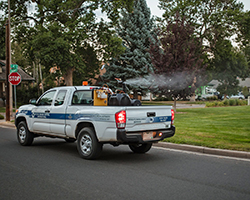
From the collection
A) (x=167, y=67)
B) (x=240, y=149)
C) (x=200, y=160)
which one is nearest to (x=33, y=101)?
(x=200, y=160)

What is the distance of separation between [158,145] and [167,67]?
10.7 meters

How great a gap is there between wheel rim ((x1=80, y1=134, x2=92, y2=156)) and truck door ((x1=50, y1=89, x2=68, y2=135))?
892 millimetres

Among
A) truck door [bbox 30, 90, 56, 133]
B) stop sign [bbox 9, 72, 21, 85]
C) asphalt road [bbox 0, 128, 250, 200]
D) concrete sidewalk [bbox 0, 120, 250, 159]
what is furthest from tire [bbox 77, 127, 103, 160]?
stop sign [bbox 9, 72, 21, 85]

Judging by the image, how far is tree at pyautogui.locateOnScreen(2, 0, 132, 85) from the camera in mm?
27250

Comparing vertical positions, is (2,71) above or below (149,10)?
below

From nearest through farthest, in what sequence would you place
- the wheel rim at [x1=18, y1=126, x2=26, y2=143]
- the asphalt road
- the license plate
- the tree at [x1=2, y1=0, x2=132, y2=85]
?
the asphalt road < the license plate < the wheel rim at [x1=18, y1=126, x2=26, y2=143] < the tree at [x1=2, y1=0, x2=132, y2=85]

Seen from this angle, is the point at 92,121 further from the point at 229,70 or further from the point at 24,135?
the point at 229,70

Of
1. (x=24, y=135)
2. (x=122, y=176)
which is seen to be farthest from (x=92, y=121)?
(x=24, y=135)

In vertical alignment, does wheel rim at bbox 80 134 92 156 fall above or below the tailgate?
below

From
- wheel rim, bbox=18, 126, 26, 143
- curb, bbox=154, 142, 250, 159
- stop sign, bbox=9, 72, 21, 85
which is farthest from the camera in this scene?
stop sign, bbox=9, 72, 21, 85

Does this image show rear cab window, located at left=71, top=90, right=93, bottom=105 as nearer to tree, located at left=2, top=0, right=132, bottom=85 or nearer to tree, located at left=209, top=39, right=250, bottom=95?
tree, located at left=2, top=0, right=132, bottom=85

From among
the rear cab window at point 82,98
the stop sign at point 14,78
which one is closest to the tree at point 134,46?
the stop sign at point 14,78

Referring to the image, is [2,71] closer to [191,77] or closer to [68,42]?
[68,42]

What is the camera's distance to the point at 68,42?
2797 centimetres
